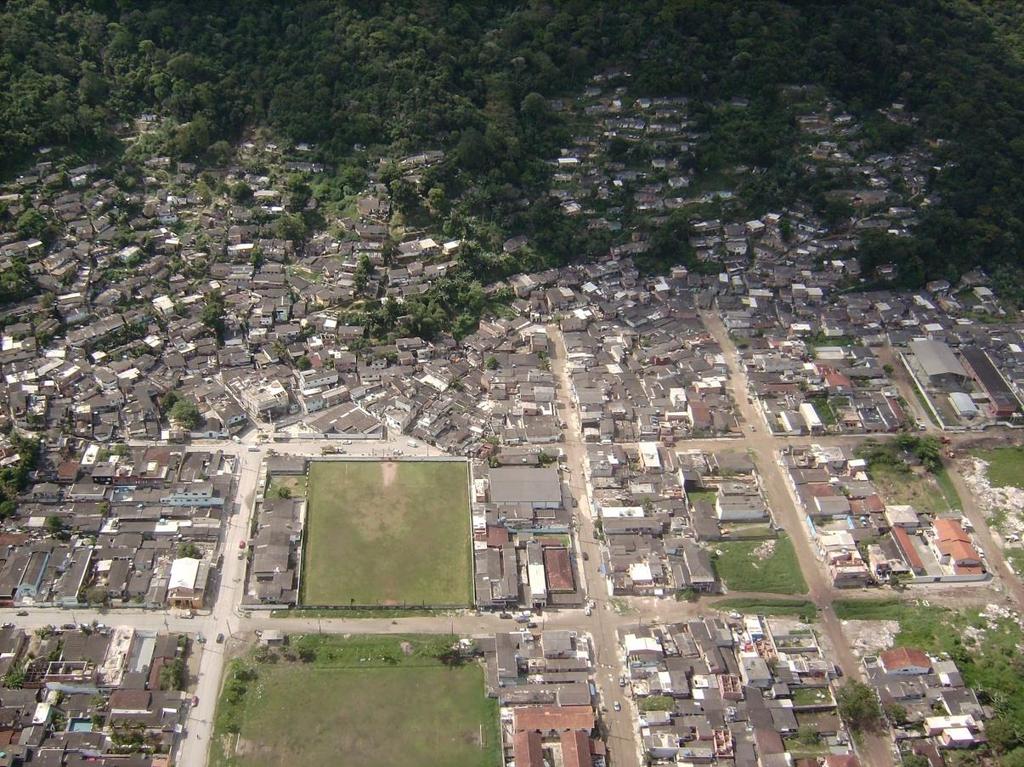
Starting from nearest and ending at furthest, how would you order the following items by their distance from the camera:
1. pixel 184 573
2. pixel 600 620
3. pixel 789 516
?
1. pixel 184 573
2. pixel 600 620
3. pixel 789 516

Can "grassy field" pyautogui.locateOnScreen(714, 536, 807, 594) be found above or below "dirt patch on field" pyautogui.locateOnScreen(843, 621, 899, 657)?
above

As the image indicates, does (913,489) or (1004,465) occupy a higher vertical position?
(1004,465)

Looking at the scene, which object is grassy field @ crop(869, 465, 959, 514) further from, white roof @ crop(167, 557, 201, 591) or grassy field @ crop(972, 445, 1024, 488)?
white roof @ crop(167, 557, 201, 591)

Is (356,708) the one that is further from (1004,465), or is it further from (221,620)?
(1004,465)

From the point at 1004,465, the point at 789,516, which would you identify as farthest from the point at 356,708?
the point at 1004,465

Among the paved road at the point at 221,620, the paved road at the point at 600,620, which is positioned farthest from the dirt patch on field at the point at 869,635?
the paved road at the point at 221,620

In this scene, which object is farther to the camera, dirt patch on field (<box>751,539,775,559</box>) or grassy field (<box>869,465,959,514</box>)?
grassy field (<box>869,465,959,514</box>)

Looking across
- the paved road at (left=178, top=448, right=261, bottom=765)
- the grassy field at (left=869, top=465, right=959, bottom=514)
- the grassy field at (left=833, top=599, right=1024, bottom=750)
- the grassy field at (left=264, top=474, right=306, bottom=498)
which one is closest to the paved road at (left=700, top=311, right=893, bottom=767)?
the grassy field at (left=833, top=599, right=1024, bottom=750)
